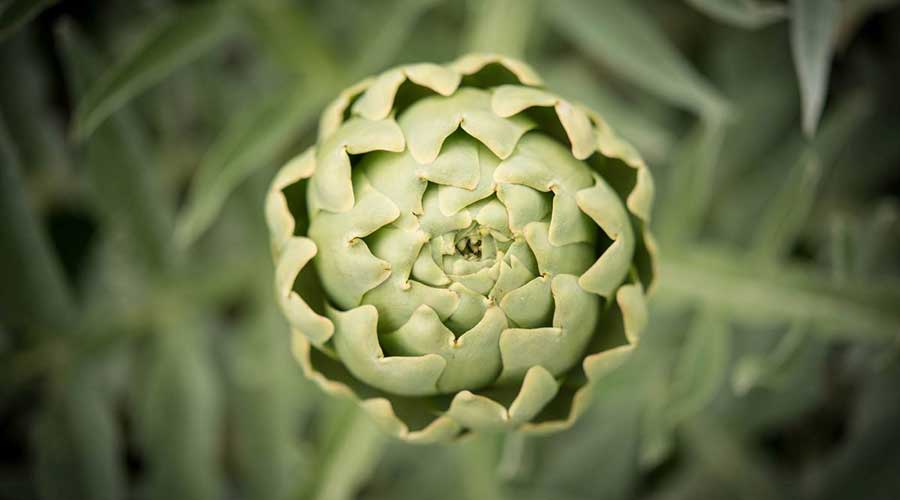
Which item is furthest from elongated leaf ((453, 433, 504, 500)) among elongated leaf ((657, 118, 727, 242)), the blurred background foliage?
elongated leaf ((657, 118, 727, 242))

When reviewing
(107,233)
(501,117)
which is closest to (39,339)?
(107,233)

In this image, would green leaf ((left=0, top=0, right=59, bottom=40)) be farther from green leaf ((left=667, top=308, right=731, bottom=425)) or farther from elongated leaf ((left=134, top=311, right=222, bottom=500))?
green leaf ((left=667, top=308, right=731, bottom=425))

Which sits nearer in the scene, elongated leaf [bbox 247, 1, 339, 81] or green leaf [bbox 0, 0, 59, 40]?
green leaf [bbox 0, 0, 59, 40]

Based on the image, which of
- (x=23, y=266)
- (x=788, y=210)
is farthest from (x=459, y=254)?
(x=23, y=266)

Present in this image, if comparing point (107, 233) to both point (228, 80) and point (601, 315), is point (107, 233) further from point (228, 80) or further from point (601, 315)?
point (601, 315)

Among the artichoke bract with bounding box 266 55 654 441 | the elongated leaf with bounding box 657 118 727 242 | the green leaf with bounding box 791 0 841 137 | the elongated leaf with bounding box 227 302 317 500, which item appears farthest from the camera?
the elongated leaf with bounding box 227 302 317 500

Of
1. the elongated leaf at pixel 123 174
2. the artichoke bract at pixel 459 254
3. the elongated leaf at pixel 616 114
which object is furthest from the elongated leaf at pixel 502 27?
the elongated leaf at pixel 123 174
